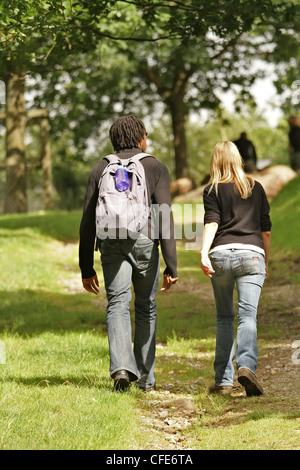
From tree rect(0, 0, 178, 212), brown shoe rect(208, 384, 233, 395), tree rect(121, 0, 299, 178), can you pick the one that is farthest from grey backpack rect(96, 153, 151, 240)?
tree rect(121, 0, 299, 178)

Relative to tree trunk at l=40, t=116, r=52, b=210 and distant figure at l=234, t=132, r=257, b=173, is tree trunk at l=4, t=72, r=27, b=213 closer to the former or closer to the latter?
tree trunk at l=40, t=116, r=52, b=210

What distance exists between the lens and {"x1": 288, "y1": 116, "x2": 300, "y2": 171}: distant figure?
65.6 feet

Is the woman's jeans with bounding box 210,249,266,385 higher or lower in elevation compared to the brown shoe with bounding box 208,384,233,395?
higher

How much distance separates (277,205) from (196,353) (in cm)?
1183

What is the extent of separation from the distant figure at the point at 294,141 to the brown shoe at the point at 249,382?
15.5m

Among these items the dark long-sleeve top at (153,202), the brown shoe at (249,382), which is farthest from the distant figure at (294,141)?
the brown shoe at (249,382)

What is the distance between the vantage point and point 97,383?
5.66 meters

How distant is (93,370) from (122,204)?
1.96 meters

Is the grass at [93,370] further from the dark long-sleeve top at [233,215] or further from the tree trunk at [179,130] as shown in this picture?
the tree trunk at [179,130]

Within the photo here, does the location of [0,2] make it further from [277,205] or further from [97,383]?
[277,205]

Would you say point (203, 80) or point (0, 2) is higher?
point (203, 80)

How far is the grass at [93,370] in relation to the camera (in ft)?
14.2
